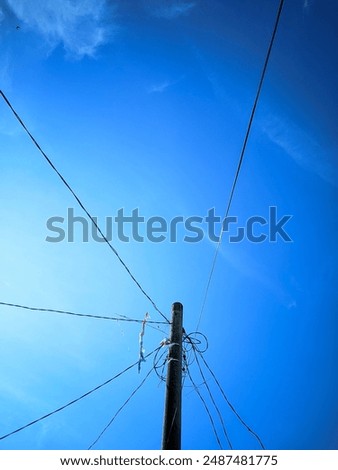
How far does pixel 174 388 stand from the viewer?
489 centimetres

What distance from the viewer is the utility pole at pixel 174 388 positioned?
14.2ft

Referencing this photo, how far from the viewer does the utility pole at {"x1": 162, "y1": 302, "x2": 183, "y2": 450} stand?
14.2ft

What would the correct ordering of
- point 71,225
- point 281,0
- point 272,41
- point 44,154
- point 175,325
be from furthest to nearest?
point 71,225, point 175,325, point 44,154, point 272,41, point 281,0

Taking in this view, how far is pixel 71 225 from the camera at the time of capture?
40.0ft

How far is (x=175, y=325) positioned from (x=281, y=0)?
559 centimetres
